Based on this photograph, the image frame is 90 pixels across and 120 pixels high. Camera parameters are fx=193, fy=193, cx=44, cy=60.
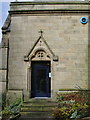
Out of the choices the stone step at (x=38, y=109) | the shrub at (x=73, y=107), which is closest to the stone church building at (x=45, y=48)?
the stone step at (x=38, y=109)

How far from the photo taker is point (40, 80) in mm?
12555

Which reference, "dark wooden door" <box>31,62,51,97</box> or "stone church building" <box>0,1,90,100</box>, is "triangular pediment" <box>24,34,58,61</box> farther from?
"dark wooden door" <box>31,62,51,97</box>

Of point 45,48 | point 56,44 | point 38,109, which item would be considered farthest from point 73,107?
point 56,44

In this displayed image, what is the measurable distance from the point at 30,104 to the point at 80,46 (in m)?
4.78

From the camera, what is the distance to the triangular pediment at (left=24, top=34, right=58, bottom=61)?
12.2 meters

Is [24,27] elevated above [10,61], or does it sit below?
above

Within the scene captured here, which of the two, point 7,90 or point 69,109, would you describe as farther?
point 7,90

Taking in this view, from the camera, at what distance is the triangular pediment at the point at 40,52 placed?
12.2 metres

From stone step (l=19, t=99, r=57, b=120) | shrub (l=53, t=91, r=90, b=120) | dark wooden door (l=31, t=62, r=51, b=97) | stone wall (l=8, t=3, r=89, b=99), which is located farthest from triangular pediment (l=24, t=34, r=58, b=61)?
shrub (l=53, t=91, r=90, b=120)

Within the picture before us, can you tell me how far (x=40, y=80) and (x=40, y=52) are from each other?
1829mm

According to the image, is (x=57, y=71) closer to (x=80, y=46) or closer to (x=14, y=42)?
(x=80, y=46)

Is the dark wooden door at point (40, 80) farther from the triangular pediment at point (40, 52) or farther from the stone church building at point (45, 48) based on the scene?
the triangular pediment at point (40, 52)

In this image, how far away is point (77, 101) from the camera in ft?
31.3

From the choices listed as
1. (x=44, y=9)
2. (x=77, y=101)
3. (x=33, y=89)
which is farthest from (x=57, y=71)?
(x=44, y=9)
